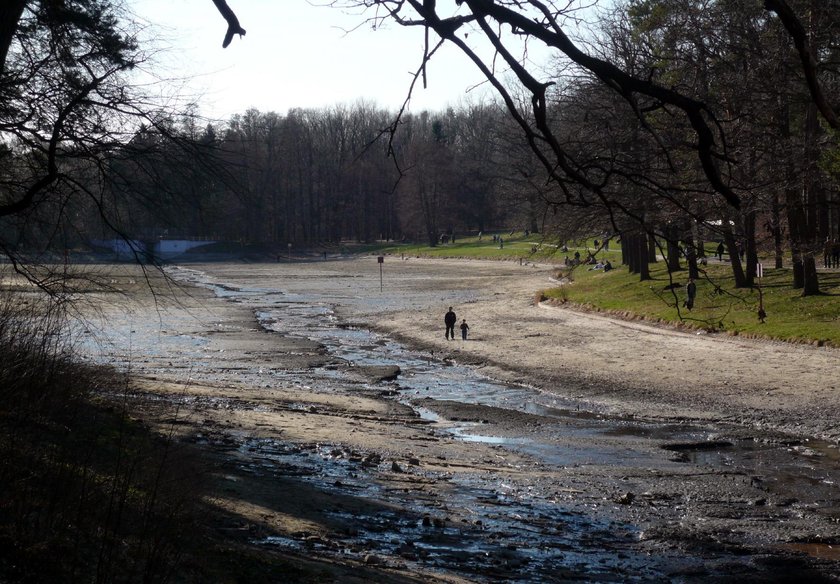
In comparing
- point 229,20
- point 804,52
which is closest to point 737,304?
point 229,20

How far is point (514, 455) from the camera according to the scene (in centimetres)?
1717

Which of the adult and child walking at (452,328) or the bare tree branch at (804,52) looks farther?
the adult and child walking at (452,328)

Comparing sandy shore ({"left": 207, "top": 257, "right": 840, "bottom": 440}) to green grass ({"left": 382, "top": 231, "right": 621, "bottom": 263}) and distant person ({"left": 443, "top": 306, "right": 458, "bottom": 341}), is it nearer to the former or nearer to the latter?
distant person ({"left": 443, "top": 306, "right": 458, "bottom": 341})

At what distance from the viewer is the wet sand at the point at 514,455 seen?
1037 cm

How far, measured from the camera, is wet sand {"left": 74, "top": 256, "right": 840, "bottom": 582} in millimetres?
10367

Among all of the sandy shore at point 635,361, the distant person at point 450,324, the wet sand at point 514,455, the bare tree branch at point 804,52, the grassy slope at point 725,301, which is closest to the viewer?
the bare tree branch at point 804,52

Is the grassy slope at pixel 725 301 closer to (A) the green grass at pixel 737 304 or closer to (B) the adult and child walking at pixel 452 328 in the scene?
(A) the green grass at pixel 737 304

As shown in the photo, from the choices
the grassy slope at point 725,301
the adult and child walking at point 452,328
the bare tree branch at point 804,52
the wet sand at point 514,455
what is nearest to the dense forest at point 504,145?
the bare tree branch at point 804,52

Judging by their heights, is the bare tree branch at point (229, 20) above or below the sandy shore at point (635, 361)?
above

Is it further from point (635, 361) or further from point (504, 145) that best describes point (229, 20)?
point (635, 361)

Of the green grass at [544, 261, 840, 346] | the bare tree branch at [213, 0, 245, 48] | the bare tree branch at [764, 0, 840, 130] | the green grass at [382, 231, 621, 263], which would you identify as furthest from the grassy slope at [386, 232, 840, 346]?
the green grass at [382, 231, 621, 263]

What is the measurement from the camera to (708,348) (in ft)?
93.6

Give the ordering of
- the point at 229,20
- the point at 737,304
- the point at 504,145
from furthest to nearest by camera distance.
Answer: the point at 737,304 → the point at 504,145 → the point at 229,20

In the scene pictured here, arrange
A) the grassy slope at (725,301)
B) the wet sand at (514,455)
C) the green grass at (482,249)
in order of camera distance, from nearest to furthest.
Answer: the wet sand at (514,455), the grassy slope at (725,301), the green grass at (482,249)
